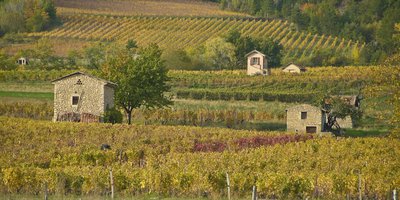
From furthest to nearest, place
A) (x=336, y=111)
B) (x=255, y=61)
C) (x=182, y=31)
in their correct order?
(x=182, y=31), (x=255, y=61), (x=336, y=111)

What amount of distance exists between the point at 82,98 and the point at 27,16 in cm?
7994

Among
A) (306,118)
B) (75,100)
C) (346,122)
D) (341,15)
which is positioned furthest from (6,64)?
(341,15)

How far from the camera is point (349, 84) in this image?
104 m

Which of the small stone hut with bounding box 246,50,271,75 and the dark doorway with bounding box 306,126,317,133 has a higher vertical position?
the small stone hut with bounding box 246,50,271,75

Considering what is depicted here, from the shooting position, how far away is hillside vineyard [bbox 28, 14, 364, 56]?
14600 cm

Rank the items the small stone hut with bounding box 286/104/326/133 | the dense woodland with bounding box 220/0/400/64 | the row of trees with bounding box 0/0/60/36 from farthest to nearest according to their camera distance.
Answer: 1. the dense woodland with bounding box 220/0/400/64
2. the row of trees with bounding box 0/0/60/36
3. the small stone hut with bounding box 286/104/326/133

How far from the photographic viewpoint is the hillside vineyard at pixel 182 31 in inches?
5748

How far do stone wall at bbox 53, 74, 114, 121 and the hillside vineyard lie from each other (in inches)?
2547

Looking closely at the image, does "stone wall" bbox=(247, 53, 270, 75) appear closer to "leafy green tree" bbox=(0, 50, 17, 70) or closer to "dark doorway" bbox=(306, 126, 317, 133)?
"leafy green tree" bbox=(0, 50, 17, 70)

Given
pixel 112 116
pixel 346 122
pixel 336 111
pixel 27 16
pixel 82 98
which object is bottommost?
pixel 346 122

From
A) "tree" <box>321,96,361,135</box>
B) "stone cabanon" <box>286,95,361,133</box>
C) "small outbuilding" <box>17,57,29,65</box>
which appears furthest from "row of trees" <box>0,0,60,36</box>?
"stone cabanon" <box>286,95,361,133</box>

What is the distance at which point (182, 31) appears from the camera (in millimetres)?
154000

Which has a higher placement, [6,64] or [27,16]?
[27,16]

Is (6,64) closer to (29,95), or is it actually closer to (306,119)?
(29,95)
